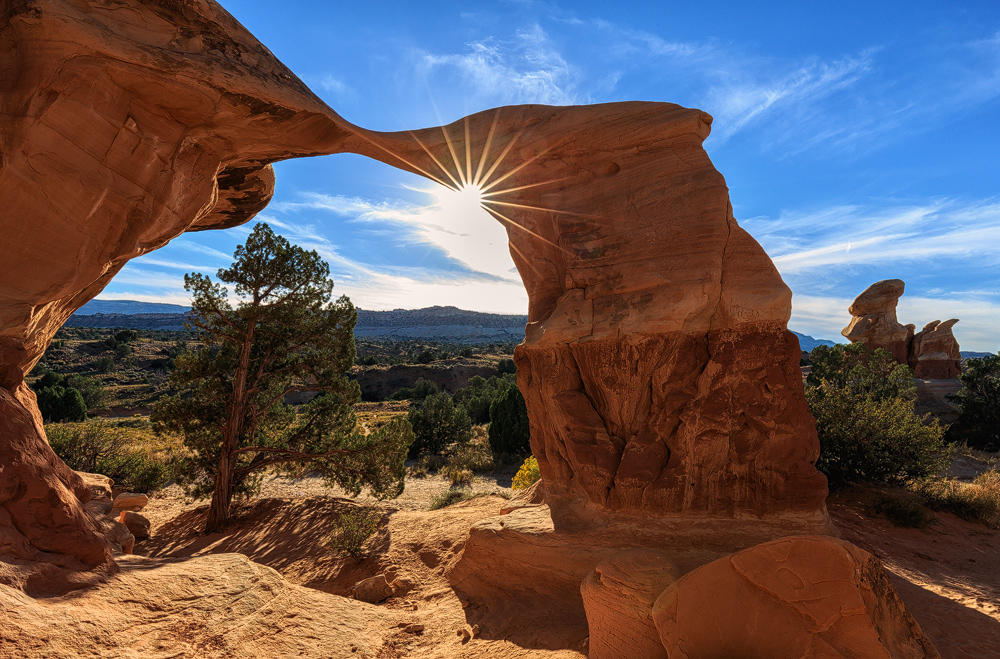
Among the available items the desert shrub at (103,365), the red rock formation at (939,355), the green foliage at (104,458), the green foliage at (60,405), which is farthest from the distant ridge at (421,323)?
the green foliage at (104,458)

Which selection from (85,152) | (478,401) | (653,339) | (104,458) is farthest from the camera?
(478,401)

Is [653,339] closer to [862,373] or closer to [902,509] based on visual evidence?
[902,509]

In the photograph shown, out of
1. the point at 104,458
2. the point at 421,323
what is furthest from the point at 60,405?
the point at 421,323

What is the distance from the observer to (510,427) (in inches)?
778

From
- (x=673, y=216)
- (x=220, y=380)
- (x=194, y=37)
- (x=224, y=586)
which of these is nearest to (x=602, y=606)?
(x=224, y=586)

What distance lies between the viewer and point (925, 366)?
3041 cm

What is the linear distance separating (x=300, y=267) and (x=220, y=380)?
343 cm

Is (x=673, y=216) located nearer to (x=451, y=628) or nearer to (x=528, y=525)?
(x=528, y=525)

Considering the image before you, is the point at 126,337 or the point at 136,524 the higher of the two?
the point at 126,337

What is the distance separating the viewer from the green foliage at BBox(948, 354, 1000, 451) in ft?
70.6

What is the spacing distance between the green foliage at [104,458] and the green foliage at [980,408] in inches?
1298

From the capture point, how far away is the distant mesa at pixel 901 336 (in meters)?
30.2

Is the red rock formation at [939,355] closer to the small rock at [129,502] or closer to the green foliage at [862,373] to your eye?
the green foliage at [862,373]

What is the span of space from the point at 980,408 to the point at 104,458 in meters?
37.1
